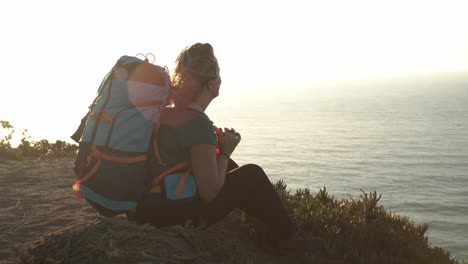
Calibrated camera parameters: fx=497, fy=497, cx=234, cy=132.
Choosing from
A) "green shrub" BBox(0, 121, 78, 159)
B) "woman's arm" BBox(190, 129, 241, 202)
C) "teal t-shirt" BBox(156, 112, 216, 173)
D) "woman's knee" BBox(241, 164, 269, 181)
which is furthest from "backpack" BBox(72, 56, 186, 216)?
"green shrub" BBox(0, 121, 78, 159)

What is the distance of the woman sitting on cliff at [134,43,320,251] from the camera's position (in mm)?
3893

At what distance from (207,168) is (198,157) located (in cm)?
11

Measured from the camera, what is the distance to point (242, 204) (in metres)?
4.60

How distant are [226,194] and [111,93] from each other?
4.46 feet

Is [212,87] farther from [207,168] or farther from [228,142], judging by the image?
[207,168]

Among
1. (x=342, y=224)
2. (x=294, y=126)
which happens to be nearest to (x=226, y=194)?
(x=342, y=224)

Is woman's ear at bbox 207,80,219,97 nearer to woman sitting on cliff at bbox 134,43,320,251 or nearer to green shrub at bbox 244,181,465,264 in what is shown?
woman sitting on cliff at bbox 134,43,320,251

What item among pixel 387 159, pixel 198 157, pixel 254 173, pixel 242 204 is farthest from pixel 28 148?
pixel 387 159

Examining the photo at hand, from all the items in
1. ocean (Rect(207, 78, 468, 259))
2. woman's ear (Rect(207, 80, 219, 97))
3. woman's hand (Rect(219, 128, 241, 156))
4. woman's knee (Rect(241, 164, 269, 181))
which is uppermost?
woman's ear (Rect(207, 80, 219, 97))

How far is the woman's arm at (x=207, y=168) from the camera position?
12.7 ft

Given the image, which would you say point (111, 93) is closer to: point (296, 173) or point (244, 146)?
point (296, 173)

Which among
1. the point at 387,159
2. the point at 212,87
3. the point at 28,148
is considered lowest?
the point at 387,159

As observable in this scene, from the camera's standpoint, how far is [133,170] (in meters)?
3.96

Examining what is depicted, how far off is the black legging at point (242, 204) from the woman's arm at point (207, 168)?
34cm
